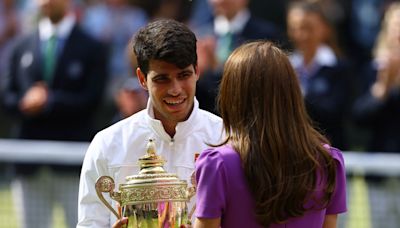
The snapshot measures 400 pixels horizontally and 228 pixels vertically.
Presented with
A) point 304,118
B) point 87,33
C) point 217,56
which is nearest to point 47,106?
point 87,33

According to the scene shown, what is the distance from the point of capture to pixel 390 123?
9.57 metres

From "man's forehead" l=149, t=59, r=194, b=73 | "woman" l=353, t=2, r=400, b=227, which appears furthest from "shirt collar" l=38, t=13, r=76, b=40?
"man's forehead" l=149, t=59, r=194, b=73

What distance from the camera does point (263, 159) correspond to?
4.32m

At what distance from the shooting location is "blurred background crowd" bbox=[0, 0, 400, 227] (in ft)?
31.4

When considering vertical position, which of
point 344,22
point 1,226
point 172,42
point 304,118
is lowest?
point 1,226

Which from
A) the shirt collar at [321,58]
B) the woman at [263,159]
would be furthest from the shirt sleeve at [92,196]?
the shirt collar at [321,58]

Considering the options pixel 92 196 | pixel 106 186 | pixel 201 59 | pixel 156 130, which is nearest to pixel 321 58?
pixel 201 59

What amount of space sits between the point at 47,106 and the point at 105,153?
521cm

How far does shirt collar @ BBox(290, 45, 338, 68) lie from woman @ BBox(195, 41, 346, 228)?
525cm

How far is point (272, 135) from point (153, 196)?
2.07 ft

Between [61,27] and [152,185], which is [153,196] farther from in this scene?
[61,27]

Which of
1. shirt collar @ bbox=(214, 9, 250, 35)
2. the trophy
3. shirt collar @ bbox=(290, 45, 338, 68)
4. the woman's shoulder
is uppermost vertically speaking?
shirt collar @ bbox=(214, 9, 250, 35)

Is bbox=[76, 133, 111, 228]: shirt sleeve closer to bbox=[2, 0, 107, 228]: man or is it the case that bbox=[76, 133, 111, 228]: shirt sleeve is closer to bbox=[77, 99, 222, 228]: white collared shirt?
bbox=[77, 99, 222, 228]: white collared shirt

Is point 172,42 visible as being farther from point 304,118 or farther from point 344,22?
point 344,22
